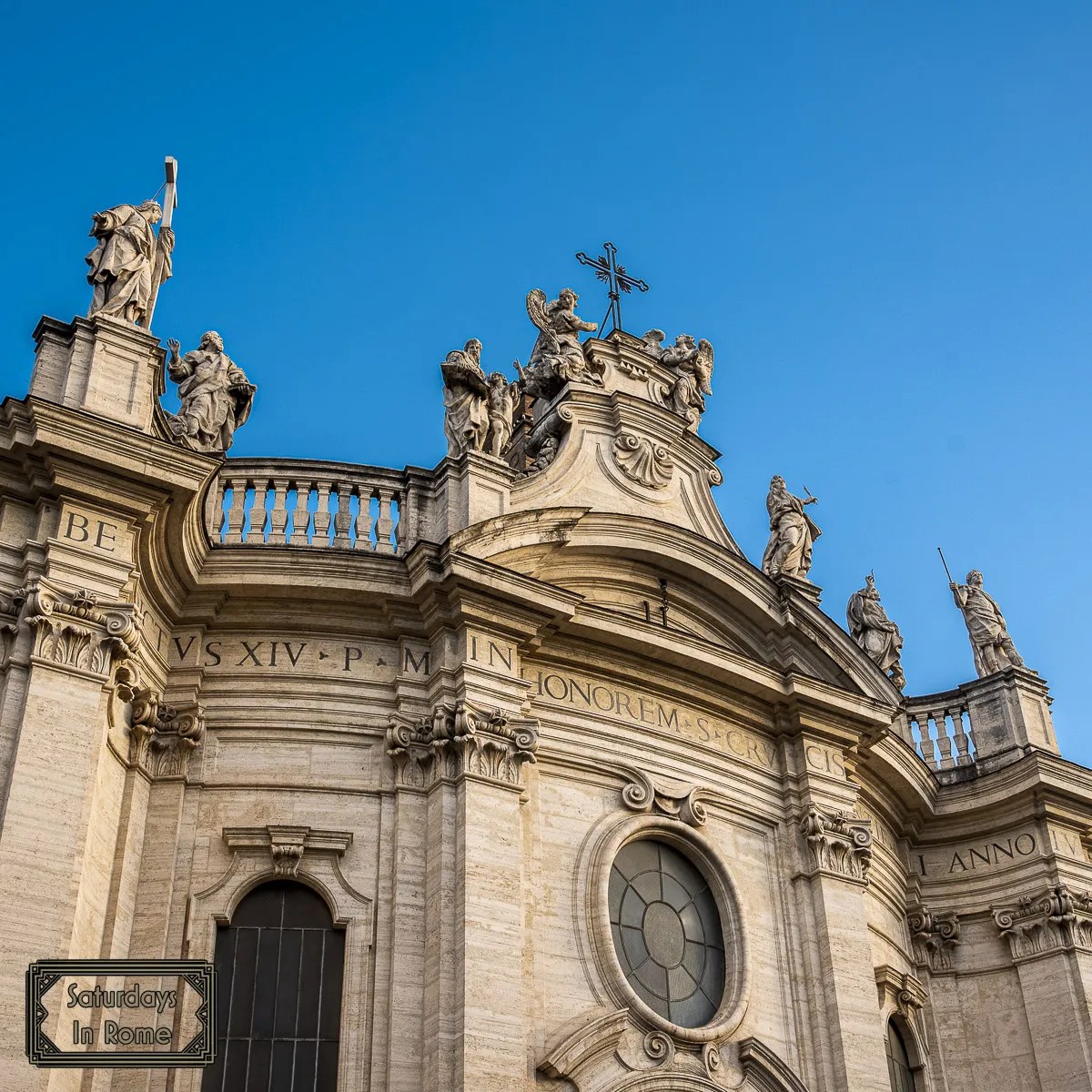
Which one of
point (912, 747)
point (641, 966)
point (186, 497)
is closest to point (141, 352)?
point (186, 497)

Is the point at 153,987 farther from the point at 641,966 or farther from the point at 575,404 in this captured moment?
the point at 575,404

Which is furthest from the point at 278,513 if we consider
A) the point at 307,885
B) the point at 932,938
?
the point at 932,938

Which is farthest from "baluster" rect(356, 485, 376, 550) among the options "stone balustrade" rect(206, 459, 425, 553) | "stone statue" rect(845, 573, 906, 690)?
"stone statue" rect(845, 573, 906, 690)

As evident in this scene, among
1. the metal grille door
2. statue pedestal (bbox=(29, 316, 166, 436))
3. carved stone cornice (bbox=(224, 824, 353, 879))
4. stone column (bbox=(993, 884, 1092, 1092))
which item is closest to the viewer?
the metal grille door

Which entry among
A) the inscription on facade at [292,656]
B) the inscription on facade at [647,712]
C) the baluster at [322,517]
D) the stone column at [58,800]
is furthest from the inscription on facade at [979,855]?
the stone column at [58,800]

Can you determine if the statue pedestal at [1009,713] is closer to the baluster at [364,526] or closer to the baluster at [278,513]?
the baluster at [364,526]

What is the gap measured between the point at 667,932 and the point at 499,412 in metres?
6.09

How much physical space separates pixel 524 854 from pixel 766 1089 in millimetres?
3487

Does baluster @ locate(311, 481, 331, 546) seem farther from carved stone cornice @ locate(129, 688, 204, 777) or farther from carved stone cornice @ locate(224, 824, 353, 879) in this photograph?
carved stone cornice @ locate(224, 824, 353, 879)

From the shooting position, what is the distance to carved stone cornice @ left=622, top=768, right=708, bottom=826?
16469 mm

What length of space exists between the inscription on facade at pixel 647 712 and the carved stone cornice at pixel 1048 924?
4239 millimetres

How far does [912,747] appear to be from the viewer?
20188mm

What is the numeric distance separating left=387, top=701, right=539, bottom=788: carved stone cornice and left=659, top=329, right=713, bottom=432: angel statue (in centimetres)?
622

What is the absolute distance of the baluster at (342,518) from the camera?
16547 mm
